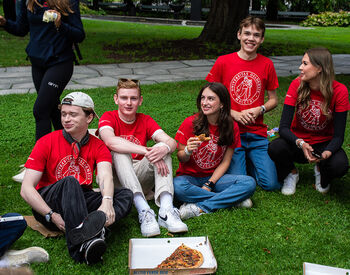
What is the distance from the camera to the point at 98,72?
9000mm

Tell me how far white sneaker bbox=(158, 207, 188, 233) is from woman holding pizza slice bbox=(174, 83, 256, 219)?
0.51 feet

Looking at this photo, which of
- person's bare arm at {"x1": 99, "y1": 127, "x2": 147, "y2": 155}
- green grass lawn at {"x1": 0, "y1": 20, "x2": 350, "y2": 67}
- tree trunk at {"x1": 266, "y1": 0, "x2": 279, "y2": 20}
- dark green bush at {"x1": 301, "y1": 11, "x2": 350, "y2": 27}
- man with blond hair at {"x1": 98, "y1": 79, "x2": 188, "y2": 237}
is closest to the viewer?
man with blond hair at {"x1": 98, "y1": 79, "x2": 188, "y2": 237}

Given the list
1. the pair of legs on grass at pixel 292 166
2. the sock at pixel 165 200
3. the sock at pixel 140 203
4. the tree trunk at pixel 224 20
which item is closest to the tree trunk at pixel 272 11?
the tree trunk at pixel 224 20

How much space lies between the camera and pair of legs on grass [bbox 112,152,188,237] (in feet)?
10.4

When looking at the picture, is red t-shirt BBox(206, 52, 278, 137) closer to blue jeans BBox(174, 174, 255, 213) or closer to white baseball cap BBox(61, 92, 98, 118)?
blue jeans BBox(174, 174, 255, 213)

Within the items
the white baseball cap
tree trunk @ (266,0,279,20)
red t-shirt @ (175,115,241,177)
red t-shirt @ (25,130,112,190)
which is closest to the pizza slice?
red t-shirt @ (25,130,112,190)

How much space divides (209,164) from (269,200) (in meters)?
0.65

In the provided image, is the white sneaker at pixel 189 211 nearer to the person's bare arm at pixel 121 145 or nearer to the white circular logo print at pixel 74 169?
the person's bare arm at pixel 121 145

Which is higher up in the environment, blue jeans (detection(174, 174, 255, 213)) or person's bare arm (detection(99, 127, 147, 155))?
person's bare arm (detection(99, 127, 147, 155))

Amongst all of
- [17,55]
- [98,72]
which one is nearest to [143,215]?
[98,72]

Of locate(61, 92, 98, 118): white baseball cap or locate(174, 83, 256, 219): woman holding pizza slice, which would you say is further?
locate(174, 83, 256, 219): woman holding pizza slice

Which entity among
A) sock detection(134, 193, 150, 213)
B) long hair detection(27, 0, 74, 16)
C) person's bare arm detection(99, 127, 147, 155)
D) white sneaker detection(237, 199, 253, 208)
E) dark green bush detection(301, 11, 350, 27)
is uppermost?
long hair detection(27, 0, 74, 16)

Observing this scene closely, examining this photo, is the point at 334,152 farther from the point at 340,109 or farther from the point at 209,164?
the point at 209,164

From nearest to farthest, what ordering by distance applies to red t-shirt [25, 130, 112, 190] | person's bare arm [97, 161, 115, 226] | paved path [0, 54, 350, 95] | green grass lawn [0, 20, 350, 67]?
person's bare arm [97, 161, 115, 226] < red t-shirt [25, 130, 112, 190] < paved path [0, 54, 350, 95] < green grass lawn [0, 20, 350, 67]
